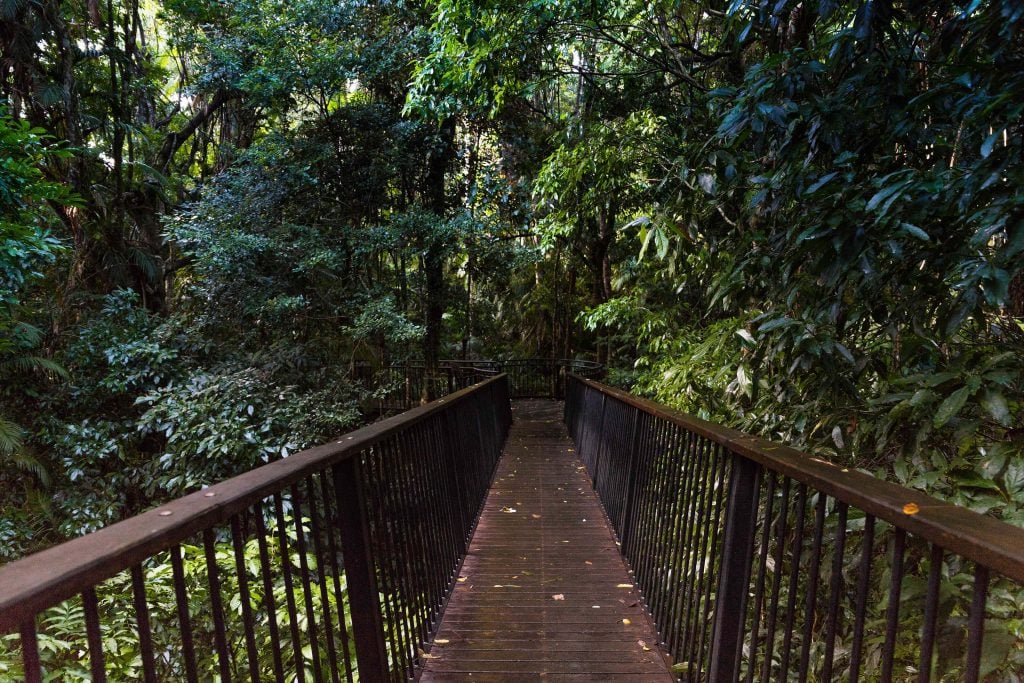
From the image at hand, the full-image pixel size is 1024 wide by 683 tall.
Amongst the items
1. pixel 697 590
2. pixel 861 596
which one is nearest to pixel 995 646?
pixel 861 596

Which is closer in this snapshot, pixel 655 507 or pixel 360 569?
pixel 360 569

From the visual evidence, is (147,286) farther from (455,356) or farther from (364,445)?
(364,445)

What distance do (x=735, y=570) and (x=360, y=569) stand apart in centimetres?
127

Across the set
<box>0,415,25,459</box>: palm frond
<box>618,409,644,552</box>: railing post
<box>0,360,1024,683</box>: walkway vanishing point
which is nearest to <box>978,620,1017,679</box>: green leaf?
<box>0,360,1024,683</box>: walkway vanishing point

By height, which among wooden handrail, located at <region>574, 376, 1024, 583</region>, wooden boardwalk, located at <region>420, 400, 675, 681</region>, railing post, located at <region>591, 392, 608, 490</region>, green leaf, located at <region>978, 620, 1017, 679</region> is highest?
wooden handrail, located at <region>574, 376, 1024, 583</region>

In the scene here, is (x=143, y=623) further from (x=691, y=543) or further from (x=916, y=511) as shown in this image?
(x=691, y=543)

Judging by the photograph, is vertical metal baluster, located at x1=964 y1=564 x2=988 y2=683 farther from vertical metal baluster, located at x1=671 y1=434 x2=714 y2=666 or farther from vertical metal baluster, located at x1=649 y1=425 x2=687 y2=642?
vertical metal baluster, located at x1=649 y1=425 x2=687 y2=642

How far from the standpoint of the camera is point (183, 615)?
3.35 feet

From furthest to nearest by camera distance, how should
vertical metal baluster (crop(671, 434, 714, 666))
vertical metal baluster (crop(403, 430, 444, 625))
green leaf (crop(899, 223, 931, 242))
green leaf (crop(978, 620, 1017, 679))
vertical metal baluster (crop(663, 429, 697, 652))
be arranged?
A: vertical metal baluster (crop(403, 430, 444, 625)) → vertical metal baluster (crop(663, 429, 697, 652)) → vertical metal baluster (crop(671, 434, 714, 666)) → green leaf (crop(899, 223, 931, 242)) → green leaf (crop(978, 620, 1017, 679))

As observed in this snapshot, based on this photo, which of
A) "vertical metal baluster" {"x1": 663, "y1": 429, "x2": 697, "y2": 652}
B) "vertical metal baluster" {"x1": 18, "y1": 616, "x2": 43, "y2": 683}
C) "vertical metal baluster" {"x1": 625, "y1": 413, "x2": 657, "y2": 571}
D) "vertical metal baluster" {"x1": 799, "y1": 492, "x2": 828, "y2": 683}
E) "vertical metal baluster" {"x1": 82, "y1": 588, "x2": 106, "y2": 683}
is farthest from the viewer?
"vertical metal baluster" {"x1": 625, "y1": 413, "x2": 657, "y2": 571}

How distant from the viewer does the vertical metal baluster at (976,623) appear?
33.1 inches

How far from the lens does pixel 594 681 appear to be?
7.85 feet

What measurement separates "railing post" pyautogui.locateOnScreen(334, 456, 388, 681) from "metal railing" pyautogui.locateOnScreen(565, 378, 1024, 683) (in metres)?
1.17

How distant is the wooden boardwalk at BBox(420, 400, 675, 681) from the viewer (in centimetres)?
250
